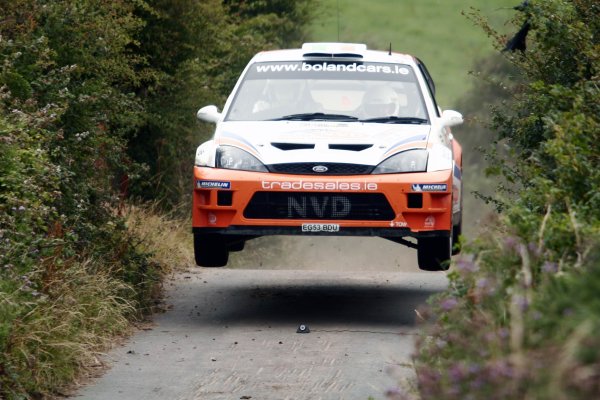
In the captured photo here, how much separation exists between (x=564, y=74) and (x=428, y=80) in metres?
2.50

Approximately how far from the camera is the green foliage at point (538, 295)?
3352 mm

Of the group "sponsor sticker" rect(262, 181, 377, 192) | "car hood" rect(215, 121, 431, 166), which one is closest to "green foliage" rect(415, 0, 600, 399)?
"sponsor sticker" rect(262, 181, 377, 192)

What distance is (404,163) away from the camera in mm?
10094

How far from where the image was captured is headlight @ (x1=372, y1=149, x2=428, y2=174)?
32.9ft

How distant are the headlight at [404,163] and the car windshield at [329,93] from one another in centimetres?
82

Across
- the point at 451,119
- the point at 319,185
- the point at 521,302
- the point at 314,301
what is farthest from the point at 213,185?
the point at 521,302

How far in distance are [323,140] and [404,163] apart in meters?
0.64

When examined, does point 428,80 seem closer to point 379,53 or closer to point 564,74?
point 379,53

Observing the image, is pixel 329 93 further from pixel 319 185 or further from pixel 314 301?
pixel 314 301

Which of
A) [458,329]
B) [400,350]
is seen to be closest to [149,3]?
[400,350]

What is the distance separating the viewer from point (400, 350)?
9172 millimetres

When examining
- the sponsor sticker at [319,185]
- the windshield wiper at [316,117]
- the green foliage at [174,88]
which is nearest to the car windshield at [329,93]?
the windshield wiper at [316,117]

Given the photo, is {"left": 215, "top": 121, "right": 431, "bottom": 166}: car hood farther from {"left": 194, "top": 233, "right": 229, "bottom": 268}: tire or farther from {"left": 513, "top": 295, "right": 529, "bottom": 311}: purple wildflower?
{"left": 513, "top": 295, "right": 529, "bottom": 311}: purple wildflower

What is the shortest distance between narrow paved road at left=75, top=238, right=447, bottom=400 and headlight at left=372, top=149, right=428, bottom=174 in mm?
1188
